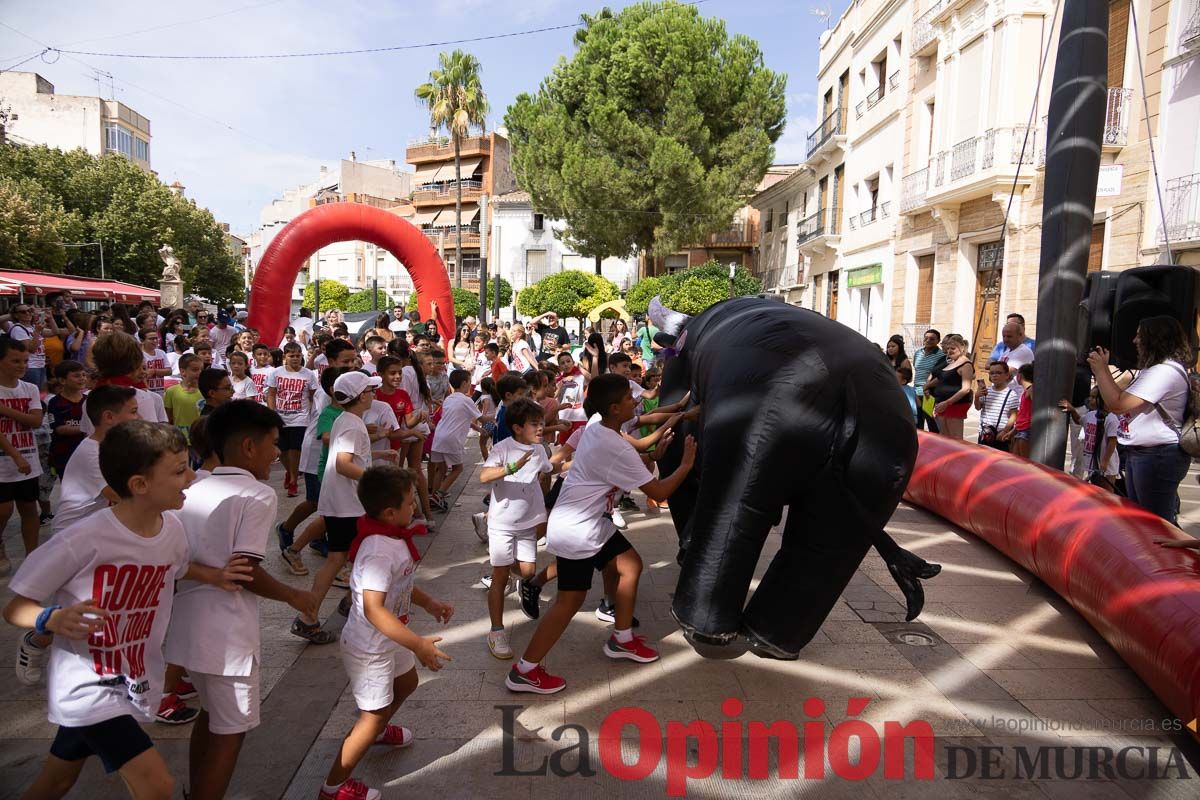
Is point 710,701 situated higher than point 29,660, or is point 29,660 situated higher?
point 29,660

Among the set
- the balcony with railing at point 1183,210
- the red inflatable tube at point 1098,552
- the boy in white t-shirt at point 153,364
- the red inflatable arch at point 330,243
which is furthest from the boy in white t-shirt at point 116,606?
the balcony with railing at point 1183,210

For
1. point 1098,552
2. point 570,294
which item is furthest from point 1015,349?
point 570,294

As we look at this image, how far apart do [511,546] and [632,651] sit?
33.7 inches

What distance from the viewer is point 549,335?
13641mm

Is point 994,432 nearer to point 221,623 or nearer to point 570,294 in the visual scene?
point 221,623

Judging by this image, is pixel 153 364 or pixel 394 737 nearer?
pixel 394 737

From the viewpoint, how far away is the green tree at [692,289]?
27.3m

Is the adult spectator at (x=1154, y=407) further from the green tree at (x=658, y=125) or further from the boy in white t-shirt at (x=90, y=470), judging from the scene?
the green tree at (x=658, y=125)

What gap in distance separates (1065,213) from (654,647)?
4.67 metres

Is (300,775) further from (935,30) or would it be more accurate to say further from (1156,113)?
(935,30)

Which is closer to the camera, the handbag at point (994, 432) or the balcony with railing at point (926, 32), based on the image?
the handbag at point (994, 432)

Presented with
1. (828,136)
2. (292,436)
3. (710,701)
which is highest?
(828,136)

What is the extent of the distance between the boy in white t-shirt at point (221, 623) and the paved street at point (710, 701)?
486 millimetres

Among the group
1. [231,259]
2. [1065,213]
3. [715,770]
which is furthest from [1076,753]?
[231,259]
